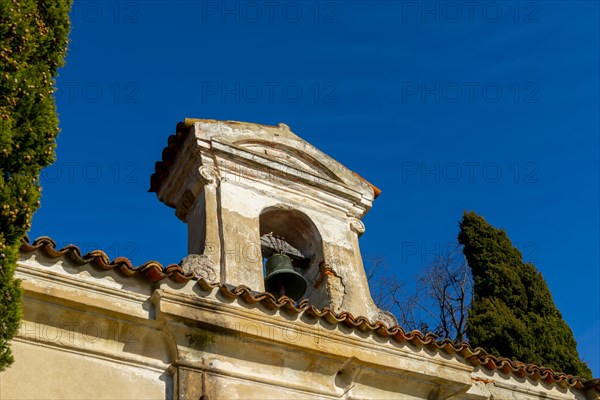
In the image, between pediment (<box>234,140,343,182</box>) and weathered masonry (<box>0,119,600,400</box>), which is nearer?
weathered masonry (<box>0,119,600,400</box>)

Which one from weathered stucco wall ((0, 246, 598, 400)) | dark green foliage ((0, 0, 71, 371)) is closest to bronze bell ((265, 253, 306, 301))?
weathered stucco wall ((0, 246, 598, 400))

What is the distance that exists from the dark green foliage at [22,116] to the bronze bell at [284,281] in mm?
3177

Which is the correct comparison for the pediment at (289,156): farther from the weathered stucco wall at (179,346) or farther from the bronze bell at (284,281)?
the weathered stucco wall at (179,346)

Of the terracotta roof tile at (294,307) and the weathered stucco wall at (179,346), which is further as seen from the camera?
the terracotta roof tile at (294,307)

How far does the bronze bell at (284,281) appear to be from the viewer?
9039 millimetres

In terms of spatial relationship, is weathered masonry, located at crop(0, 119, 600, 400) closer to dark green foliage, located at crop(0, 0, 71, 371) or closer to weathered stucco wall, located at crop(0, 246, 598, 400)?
weathered stucco wall, located at crop(0, 246, 598, 400)

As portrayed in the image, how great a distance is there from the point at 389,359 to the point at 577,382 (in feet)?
8.69

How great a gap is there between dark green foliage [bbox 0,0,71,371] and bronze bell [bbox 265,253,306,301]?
10.4 feet

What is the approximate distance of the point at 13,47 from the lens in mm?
6801

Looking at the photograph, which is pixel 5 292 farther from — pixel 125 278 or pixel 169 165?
pixel 169 165

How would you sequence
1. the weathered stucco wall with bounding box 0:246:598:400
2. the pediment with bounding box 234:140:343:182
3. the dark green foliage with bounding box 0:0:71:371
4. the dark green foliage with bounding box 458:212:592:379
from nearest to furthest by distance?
the dark green foliage with bounding box 0:0:71:371
the weathered stucco wall with bounding box 0:246:598:400
the pediment with bounding box 234:140:343:182
the dark green foliage with bounding box 458:212:592:379

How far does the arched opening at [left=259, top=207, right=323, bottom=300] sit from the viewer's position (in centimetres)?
957

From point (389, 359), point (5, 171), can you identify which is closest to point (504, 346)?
point (389, 359)
